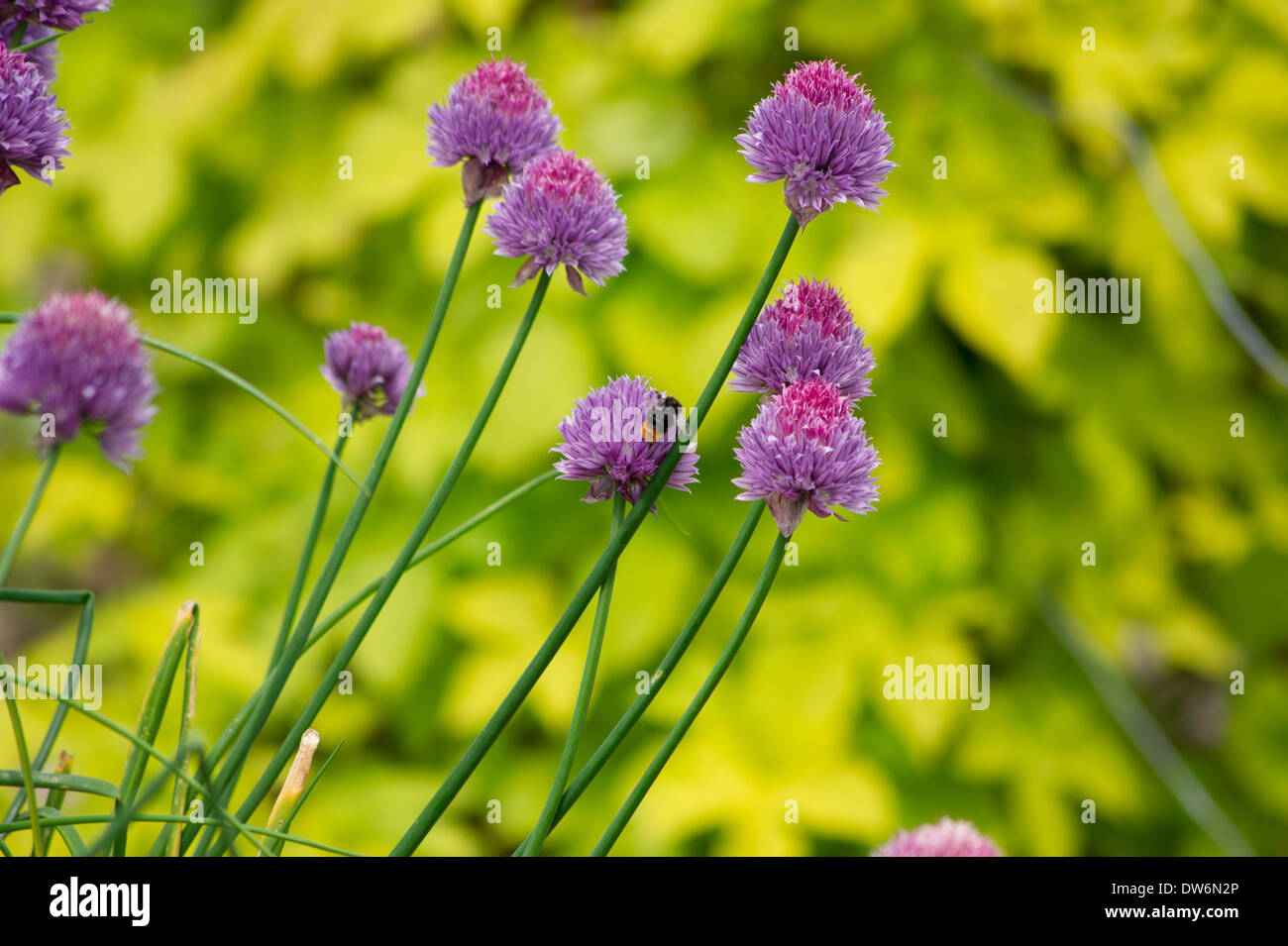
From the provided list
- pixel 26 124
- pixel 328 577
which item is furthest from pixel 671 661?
pixel 26 124

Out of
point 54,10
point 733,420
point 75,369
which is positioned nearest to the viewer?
point 75,369

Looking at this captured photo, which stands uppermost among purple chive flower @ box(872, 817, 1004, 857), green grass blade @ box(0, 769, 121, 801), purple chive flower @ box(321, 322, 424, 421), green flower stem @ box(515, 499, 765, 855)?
purple chive flower @ box(321, 322, 424, 421)

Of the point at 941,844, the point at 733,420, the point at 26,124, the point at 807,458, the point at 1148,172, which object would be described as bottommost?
the point at 941,844

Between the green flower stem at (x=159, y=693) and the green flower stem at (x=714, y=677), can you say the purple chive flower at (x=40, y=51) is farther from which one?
the green flower stem at (x=714, y=677)

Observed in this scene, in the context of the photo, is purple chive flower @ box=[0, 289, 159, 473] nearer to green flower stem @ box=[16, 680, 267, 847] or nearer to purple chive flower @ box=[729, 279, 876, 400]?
green flower stem @ box=[16, 680, 267, 847]

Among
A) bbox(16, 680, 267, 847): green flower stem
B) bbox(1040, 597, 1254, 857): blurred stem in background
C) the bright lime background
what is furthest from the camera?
bbox(1040, 597, 1254, 857): blurred stem in background

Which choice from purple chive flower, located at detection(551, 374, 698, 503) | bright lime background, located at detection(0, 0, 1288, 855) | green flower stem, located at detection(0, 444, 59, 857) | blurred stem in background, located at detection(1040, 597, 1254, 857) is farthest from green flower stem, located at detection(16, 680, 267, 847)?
blurred stem in background, located at detection(1040, 597, 1254, 857)

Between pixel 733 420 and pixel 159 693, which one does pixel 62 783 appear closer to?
pixel 159 693
